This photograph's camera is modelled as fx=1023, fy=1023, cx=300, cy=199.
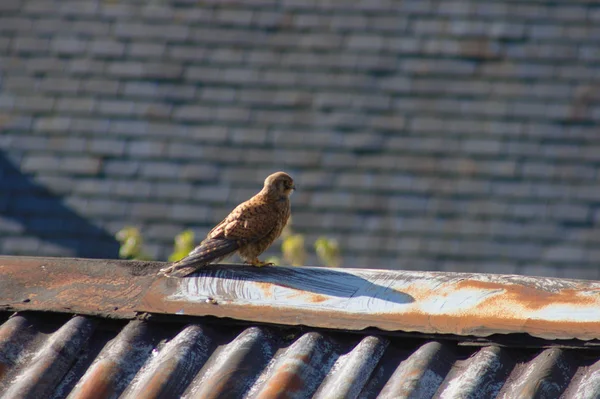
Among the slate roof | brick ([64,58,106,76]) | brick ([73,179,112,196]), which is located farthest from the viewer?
brick ([64,58,106,76])

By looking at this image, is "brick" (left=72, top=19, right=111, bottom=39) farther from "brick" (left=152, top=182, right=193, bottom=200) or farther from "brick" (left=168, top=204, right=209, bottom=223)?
"brick" (left=168, top=204, right=209, bottom=223)

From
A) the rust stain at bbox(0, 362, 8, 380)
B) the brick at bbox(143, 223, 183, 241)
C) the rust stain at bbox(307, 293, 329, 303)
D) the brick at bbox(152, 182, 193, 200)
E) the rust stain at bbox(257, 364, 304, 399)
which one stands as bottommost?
the rust stain at bbox(257, 364, 304, 399)

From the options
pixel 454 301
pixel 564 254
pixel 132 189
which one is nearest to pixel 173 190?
pixel 132 189

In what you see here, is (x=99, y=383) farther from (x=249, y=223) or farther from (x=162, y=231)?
(x=162, y=231)

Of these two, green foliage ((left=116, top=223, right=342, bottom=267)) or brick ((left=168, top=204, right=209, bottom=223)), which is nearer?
green foliage ((left=116, top=223, right=342, bottom=267))

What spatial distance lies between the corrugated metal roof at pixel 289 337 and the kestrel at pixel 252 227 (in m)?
0.47

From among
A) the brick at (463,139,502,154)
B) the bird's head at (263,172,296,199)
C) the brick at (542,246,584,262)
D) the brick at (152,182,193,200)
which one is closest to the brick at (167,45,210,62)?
the brick at (152,182,193,200)

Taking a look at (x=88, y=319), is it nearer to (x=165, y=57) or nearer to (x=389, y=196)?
(x=389, y=196)

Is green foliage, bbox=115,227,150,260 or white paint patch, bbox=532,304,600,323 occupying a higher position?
green foliage, bbox=115,227,150,260

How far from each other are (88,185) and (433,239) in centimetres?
272

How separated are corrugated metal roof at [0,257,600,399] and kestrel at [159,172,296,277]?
468mm

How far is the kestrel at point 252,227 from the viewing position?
4.16 m

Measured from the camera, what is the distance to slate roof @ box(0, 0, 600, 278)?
7.62 m

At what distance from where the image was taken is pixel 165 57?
332 inches
